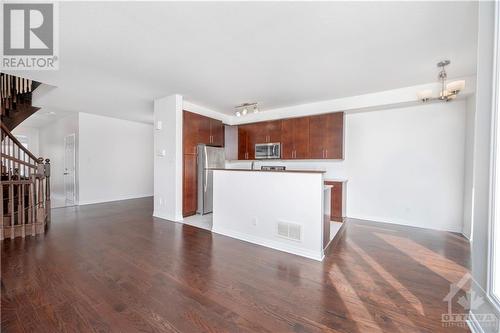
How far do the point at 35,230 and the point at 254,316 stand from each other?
4073 millimetres

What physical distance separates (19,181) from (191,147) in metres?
2.94

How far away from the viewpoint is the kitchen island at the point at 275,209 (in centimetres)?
270

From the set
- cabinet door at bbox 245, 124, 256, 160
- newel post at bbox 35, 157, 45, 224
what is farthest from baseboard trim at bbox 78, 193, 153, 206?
cabinet door at bbox 245, 124, 256, 160

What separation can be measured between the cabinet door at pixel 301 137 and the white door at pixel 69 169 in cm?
649

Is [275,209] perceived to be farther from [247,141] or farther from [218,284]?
[247,141]

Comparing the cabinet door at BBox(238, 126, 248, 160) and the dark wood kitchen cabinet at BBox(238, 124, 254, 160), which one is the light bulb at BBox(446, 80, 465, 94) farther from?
the cabinet door at BBox(238, 126, 248, 160)

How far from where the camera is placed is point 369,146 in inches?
176

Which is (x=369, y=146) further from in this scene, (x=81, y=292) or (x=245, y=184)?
(x=81, y=292)

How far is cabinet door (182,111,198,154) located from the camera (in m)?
4.54

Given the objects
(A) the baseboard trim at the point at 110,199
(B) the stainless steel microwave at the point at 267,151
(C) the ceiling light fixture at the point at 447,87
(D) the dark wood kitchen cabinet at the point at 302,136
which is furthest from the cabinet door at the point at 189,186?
(C) the ceiling light fixture at the point at 447,87

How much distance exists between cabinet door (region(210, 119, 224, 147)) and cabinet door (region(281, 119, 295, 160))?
1684mm

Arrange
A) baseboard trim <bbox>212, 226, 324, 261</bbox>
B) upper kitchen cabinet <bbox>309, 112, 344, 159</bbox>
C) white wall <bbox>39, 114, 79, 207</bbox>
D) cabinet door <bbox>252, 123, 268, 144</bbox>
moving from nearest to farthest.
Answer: baseboard trim <bbox>212, 226, 324, 261</bbox> → upper kitchen cabinet <bbox>309, 112, 344, 159</bbox> → cabinet door <bbox>252, 123, 268, 144</bbox> → white wall <bbox>39, 114, 79, 207</bbox>

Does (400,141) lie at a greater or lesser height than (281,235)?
greater

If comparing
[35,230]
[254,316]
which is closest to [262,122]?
[254,316]
